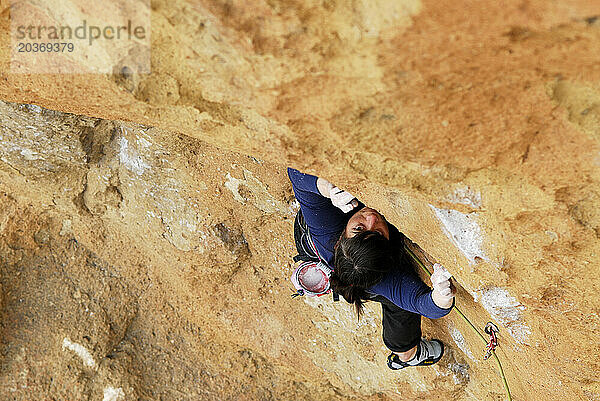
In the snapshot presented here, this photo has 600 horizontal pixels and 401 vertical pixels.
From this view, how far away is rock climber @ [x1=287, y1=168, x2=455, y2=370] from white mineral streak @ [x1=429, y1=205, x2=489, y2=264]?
0.20m

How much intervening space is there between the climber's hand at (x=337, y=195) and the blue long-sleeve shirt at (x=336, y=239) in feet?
0.10

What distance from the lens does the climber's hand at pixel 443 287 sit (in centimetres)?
161

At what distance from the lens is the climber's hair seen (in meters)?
1.65

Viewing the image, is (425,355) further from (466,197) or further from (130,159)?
(130,159)

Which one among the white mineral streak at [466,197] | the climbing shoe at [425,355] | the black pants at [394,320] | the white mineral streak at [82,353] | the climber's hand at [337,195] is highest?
the white mineral streak at [466,197]

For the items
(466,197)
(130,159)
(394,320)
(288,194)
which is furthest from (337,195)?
(130,159)

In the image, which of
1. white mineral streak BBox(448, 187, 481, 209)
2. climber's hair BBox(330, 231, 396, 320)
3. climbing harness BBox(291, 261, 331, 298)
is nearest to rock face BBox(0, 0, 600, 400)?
white mineral streak BBox(448, 187, 481, 209)

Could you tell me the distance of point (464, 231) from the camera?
4.56 feet

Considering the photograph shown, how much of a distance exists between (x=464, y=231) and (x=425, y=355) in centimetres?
94

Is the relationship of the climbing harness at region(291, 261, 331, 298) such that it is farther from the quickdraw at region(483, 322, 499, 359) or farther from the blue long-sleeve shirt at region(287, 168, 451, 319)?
the quickdraw at region(483, 322, 499, 359)

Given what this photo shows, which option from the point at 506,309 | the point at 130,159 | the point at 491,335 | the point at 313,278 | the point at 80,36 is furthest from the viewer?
the point at 130,159

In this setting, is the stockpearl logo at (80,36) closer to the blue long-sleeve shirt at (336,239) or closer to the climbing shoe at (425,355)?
the blue long-sleeve shirt at (336,239)

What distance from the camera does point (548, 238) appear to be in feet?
4.08

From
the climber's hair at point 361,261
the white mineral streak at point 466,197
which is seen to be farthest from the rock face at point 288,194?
the climber's hair at point 361,261
